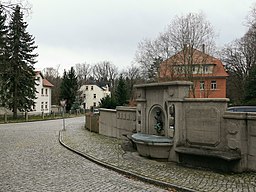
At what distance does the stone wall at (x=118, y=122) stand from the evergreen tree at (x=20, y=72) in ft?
77.1

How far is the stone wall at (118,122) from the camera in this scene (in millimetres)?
16938

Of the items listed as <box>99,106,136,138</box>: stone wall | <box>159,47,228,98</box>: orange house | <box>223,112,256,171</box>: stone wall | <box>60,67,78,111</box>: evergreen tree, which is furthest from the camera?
<box>60,67,78,111</box>: evergreen tree

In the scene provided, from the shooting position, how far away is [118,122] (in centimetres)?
1861

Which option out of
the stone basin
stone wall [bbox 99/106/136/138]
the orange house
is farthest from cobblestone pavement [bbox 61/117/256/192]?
the orange house

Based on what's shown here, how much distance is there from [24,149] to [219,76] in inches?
1588

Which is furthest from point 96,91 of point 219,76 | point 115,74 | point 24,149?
point 24,149

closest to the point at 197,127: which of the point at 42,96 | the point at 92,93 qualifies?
the point at 42,96

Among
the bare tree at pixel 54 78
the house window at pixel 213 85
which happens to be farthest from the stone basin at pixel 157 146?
the bare tree at pixel 54 78

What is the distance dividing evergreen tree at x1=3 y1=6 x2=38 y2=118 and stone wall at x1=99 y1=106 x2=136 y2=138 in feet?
77.1

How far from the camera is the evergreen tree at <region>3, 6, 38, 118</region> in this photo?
136 feet

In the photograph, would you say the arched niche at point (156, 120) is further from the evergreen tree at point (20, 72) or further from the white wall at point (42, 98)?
the white wall at point (42, 98)

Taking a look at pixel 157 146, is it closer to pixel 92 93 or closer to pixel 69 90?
pixel 69 90

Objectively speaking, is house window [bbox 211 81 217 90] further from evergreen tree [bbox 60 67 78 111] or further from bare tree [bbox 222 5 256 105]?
evergreen tree [bbox 60 67 78 111]

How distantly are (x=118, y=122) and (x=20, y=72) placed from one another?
90.4ft
